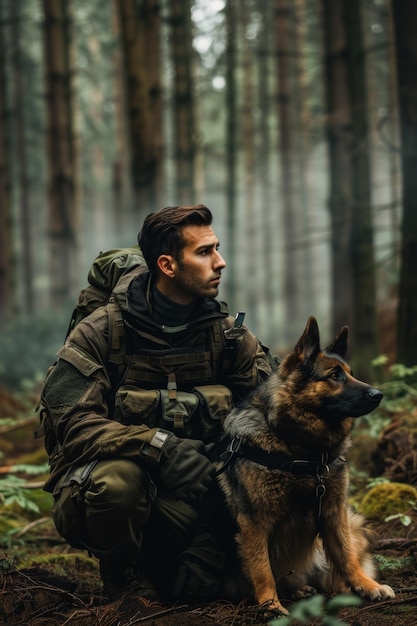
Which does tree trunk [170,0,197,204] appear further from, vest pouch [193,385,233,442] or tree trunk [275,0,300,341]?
vest pouch [193,385,233,442]

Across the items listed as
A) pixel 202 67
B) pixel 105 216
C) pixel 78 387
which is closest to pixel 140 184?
pixel 78 387

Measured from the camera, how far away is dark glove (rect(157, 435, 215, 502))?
4312mm

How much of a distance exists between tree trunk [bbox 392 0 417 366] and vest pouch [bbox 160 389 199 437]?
4.10 m

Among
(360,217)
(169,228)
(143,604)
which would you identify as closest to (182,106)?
(360,217)

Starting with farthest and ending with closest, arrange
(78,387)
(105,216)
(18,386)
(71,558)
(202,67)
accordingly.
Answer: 1. (105,216)
2. (202,67)
3. (18,386)
4. (71,558)
5. (78,387)

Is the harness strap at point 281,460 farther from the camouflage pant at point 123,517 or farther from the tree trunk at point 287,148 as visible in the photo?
the tree trunk at point 287,148

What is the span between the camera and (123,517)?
14.0ft

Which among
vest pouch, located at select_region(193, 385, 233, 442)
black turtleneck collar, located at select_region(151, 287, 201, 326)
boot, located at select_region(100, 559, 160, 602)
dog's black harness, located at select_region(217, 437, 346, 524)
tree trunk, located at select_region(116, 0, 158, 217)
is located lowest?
boot, located at select_region(100, 559, 160, 602)

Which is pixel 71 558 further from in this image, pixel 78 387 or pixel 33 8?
pixel 33 8

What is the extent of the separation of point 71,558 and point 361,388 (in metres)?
2.90

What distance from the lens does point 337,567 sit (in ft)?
15.0

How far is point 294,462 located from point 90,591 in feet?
5.43

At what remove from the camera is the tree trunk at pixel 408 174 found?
8.16 metres

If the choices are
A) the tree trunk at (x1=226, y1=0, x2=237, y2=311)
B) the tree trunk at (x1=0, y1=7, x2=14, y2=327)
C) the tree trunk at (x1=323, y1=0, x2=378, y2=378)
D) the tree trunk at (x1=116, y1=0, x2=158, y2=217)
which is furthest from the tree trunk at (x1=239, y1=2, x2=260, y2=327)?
the tree trunk at (x1=323, y1=0, x2=378, y2=378)
